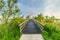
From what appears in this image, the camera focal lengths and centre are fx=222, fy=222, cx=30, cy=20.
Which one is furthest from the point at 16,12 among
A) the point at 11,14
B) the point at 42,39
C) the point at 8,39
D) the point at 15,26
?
the point at 8,39

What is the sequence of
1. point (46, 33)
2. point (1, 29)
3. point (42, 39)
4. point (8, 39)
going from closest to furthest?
point (8, 39) → point (1, 29) → point (42, 39) → point (46, 33)

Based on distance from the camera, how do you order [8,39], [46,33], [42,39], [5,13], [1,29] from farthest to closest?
[5,13] → [46,33] → [42,39] → [1,29] → [8,39]

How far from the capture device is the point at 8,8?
122 ft

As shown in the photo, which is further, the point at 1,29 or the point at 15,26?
the point at 15,26

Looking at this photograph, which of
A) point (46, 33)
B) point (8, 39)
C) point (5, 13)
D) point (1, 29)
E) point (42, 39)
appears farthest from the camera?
point (5, 13)

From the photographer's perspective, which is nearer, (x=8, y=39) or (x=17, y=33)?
(x=8, y=39)

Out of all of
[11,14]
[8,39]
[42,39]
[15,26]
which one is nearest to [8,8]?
[11,14]

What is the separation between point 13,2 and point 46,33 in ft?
66.5

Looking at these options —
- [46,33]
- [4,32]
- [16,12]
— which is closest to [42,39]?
[46,33]

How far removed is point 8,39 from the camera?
12.8m

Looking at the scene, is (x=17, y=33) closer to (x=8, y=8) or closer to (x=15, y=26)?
(x=15, y=26)

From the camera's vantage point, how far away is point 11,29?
1753cm

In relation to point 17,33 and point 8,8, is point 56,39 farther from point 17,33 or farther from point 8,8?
point 8,8

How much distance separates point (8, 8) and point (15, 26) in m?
19.0
